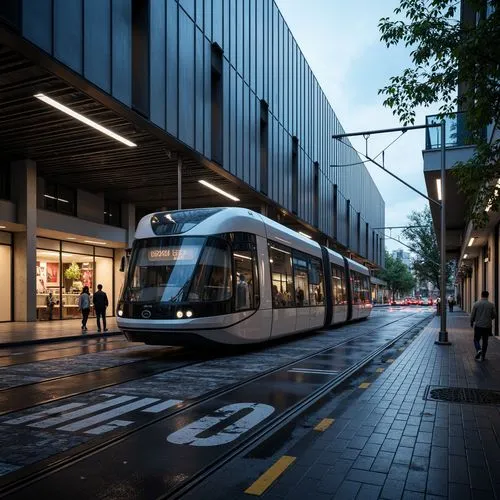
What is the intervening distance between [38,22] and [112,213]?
18.8 meters

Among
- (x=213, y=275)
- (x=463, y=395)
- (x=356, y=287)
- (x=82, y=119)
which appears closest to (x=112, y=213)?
(x=356, y=287)

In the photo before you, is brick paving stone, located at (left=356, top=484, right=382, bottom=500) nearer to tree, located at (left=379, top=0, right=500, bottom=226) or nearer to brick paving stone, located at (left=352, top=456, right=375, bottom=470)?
brick paving stone, located at (left=352, top=456, right=375, bottom=470)

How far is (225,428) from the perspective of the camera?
6.46 metres

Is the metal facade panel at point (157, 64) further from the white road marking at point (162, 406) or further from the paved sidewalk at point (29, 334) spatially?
the white road marking at point (162, 406)

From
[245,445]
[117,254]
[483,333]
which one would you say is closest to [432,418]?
[245,445]

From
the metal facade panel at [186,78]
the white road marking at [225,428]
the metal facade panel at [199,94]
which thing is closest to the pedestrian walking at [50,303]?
the metal facade panel at [199,94]

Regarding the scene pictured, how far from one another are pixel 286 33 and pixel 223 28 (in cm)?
1213

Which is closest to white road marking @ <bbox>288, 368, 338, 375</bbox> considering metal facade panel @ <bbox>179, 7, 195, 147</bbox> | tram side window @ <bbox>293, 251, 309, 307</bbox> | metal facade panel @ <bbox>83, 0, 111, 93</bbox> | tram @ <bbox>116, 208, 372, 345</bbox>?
tram @ <bbox>116, 208, 372, 345</bbox>

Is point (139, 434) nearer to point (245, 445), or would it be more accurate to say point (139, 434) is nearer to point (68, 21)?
point (245, 445)

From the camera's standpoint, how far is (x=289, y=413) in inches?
286

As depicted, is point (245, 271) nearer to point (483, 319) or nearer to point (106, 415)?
point (483, 319)

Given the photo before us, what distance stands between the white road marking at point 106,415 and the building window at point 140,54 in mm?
12542

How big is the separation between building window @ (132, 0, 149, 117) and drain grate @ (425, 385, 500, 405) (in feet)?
43.6

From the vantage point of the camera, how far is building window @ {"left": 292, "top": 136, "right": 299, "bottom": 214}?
36031mm
